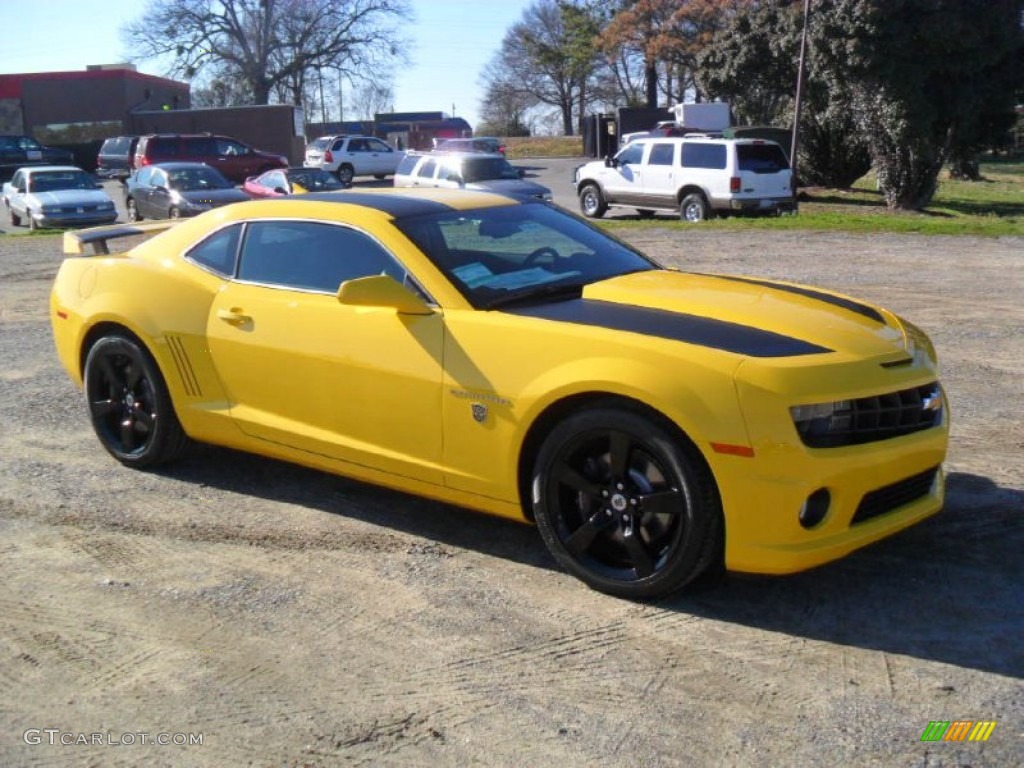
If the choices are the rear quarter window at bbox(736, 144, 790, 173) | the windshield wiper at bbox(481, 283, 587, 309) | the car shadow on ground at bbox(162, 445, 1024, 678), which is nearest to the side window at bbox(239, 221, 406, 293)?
the windshield wiper at bbox(481, 283, 587, 309)

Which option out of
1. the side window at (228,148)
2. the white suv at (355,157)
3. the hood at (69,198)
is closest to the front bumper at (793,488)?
the hood at (69,198)

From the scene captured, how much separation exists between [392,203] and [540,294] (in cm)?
97

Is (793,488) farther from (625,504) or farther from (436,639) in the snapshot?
(436,639)

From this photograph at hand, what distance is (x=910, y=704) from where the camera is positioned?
3.29 metres

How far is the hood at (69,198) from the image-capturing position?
23.9 m

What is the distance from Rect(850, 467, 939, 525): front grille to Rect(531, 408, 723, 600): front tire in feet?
1.78

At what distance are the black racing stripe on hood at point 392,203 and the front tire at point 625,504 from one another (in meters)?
1.46

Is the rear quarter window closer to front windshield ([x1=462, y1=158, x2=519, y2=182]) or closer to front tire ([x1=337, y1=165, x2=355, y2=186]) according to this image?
front windshield ([x1=462, y1=158, x2=519, y2=182])

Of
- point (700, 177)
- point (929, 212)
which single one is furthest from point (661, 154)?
point (929, 212)

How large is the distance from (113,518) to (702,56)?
27.6 metres

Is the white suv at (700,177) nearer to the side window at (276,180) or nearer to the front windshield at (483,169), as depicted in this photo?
the front windshield at (483,169)

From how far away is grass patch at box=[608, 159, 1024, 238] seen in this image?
1714cm

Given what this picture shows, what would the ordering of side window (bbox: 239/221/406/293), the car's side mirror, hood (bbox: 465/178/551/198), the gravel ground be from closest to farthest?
the gravel ground
the car's side mirror
side window (bbox: 239/221/406/293)
hood (bbox: 465/178/551/198)

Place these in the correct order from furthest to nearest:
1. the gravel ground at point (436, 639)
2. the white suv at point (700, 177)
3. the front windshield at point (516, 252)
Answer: the white suv at point (700, 177), the front windshield at point (516, 252), the gravel ground at point (436, 639)
